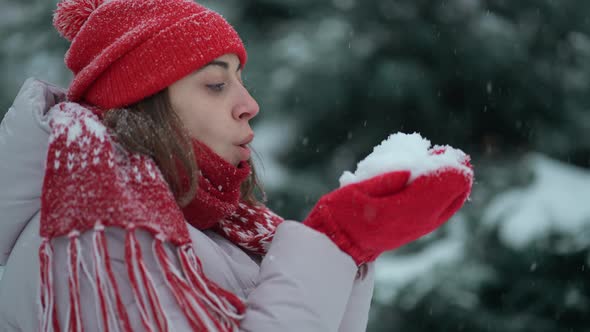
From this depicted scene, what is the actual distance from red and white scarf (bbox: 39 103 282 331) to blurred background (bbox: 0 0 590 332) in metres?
1.80

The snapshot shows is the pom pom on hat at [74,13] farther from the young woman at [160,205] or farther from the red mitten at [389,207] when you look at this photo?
the red mitten at [389,207]

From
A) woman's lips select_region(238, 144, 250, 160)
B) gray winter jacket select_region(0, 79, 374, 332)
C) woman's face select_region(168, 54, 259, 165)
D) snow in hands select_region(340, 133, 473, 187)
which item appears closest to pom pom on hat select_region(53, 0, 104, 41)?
gray winter jacket select_region(0, 79, 374, 332)

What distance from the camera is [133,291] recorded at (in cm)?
99

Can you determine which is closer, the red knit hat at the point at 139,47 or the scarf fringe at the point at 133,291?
the scarf fringe at the point at 133,291

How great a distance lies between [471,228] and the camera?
2.91m

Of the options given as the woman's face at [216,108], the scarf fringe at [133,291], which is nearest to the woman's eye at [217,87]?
the woman's face at [216,108]

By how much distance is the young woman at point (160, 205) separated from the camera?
101cm

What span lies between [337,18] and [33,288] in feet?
7.00

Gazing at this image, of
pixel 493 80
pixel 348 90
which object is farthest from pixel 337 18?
pixel 493 80

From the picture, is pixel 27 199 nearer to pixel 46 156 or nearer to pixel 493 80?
pixel 46 156

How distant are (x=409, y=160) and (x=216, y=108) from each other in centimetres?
38

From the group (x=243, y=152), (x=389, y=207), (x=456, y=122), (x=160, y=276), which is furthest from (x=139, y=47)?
(x=456, y=122)

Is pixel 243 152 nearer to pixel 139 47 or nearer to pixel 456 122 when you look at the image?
Answer: pixel 139 47

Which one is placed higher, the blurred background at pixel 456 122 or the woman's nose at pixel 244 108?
the woman's nose at pixel 244 108
